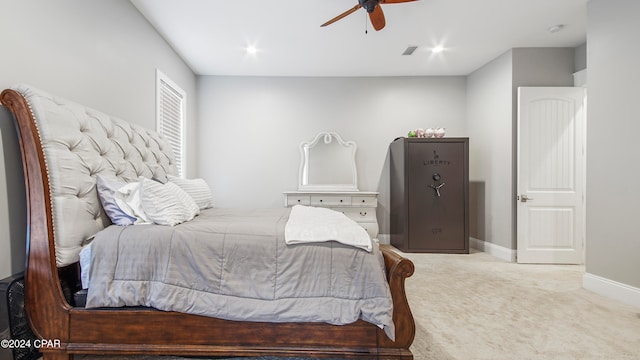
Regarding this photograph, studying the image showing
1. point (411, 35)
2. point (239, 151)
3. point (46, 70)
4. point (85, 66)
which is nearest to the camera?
point (46, 70)

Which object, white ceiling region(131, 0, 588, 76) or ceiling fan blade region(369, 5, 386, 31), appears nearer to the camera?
A: ceiling fan blade region(369, 5, 386, 31)

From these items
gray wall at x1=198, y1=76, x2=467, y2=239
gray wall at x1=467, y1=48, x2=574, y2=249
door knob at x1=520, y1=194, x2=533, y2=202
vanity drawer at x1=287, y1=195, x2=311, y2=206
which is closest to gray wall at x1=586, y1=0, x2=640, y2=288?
door knob at x1=520, y1=194, x2=533, y2=202

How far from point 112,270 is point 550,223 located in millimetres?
4332

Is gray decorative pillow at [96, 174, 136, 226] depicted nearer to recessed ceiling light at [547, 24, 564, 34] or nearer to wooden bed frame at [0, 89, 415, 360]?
wooden bed frame at [0, 89, 415, 360]

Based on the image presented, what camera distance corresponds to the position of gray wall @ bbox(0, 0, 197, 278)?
4.82 ft

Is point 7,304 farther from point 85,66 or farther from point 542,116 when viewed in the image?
point 542,116

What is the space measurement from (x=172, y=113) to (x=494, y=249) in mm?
4595

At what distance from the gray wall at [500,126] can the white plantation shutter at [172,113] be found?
4.19 m

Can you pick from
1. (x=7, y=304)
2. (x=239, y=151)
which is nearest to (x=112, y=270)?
(x=7, y=304)

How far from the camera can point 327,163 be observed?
4410mm

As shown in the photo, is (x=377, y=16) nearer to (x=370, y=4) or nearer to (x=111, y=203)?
(x=370, y=4)

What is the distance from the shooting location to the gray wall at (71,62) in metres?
1.47

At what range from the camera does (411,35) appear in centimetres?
317

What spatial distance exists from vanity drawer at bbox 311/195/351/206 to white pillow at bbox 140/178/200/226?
2.28 m
